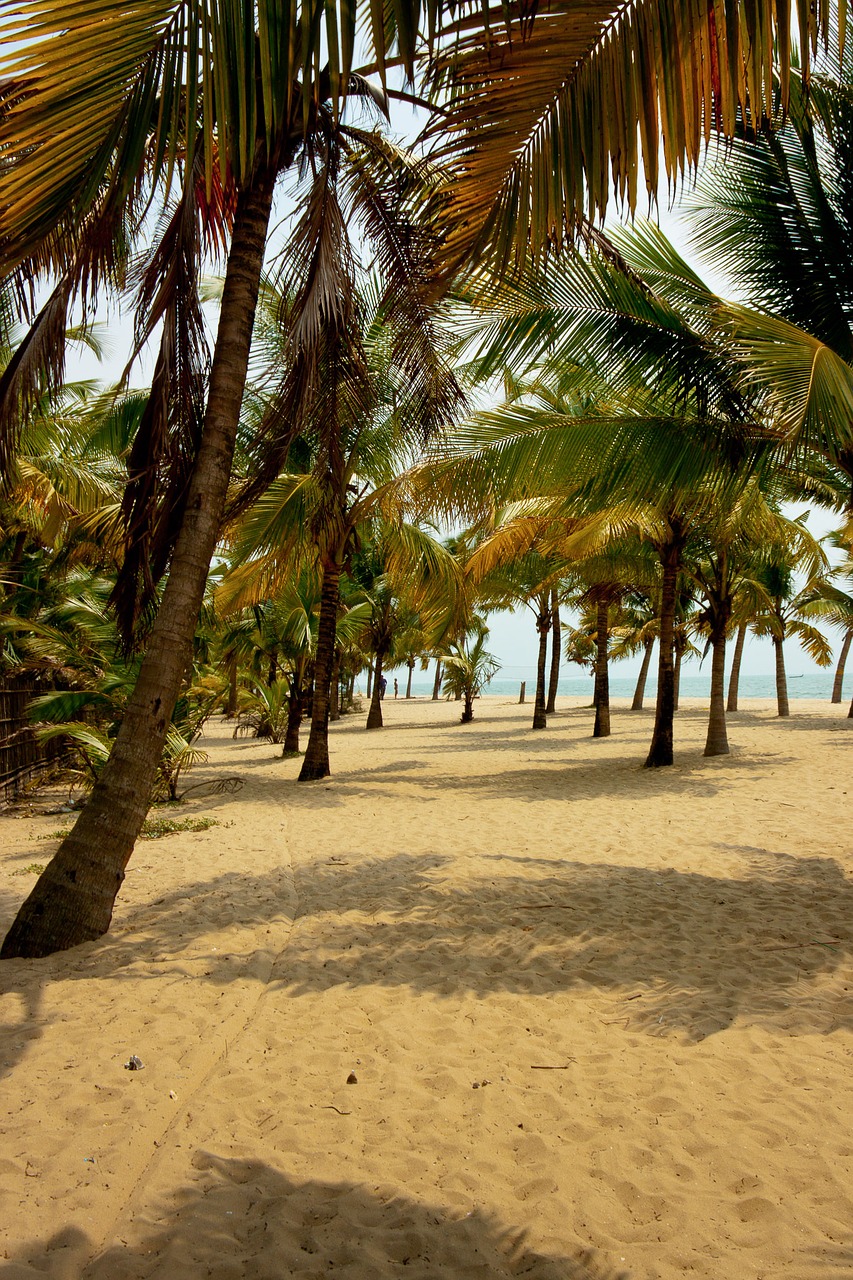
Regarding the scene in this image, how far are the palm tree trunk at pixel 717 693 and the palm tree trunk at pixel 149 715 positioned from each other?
35.7 ft

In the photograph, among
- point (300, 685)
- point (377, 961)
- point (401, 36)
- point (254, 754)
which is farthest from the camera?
point (254, 754)

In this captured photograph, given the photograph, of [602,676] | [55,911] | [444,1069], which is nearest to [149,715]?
[55,911]

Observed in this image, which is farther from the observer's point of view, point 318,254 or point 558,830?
point 558,830

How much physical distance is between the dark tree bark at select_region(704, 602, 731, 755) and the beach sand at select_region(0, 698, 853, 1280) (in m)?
6.85

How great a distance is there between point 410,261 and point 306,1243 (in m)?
5.76

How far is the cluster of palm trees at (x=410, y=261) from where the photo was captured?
7.13 ft

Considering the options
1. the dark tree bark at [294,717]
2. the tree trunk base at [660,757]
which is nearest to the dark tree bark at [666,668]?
the tree trunk base at [660,757]

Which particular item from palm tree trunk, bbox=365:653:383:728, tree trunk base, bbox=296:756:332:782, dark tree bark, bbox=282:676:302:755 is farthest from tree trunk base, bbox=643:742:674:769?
palm tree trunk, bbox=365:653:383:728

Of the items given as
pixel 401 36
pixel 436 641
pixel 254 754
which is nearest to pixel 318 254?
pixel 401 36

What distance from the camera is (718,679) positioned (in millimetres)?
13773

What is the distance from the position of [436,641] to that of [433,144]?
11.6m

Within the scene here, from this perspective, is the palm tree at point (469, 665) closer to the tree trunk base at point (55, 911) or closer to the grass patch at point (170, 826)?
the grass patch at point (170, 826)

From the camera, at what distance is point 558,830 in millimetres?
8258

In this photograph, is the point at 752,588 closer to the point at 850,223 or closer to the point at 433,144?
the point at 850,223
